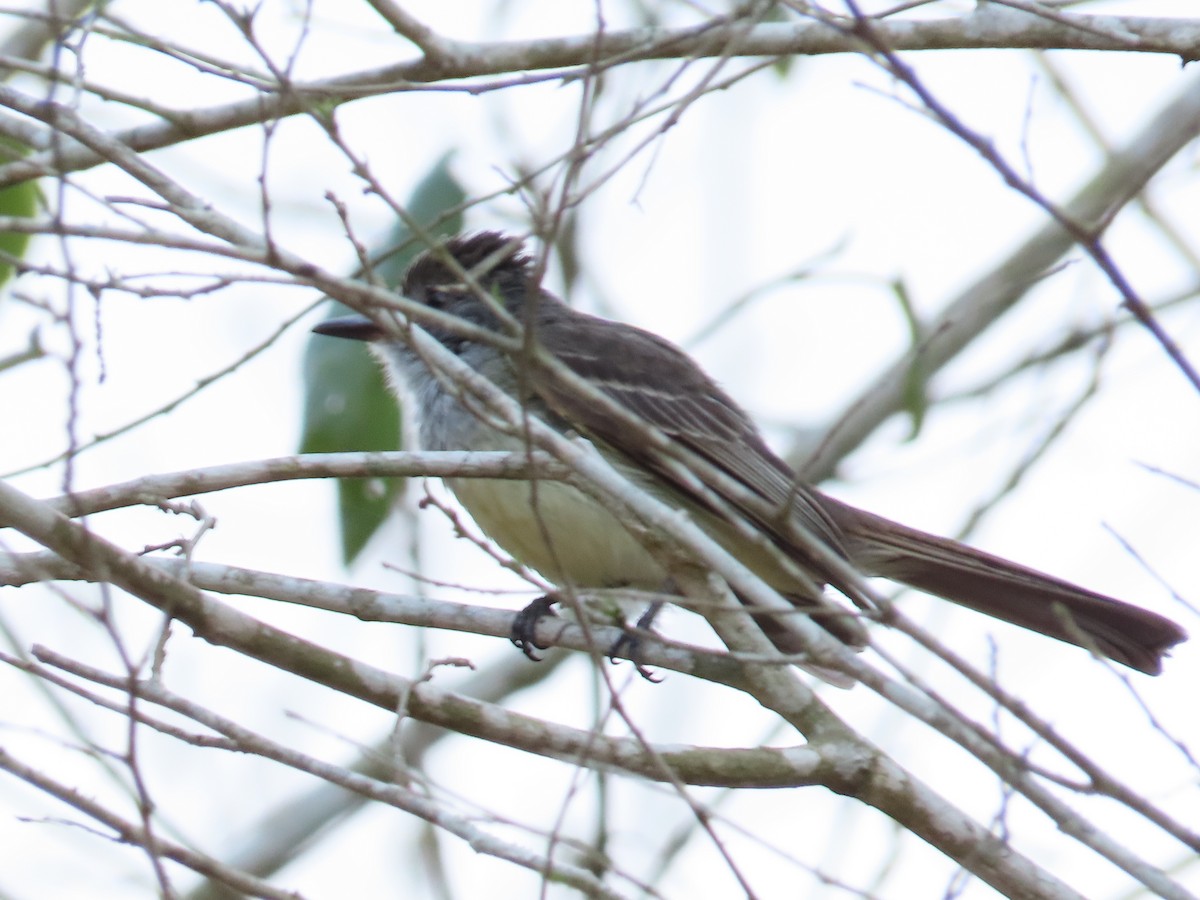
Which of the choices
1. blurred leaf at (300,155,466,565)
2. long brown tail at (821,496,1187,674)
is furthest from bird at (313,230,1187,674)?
blurred leaf at (300,155,466,565)

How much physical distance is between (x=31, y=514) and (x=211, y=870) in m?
0.87

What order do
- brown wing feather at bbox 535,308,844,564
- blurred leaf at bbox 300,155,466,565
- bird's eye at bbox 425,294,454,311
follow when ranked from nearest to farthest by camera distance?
blurred leaf at bbox 300,155,466,565 → brown wing feather at bbox 535,308,844,564 → bird's eye at bbox 425,294,454,311

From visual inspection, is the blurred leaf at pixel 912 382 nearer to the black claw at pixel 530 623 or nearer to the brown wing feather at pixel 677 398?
the brown wing feather at pixel 677 398

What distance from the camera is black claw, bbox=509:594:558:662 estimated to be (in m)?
4.91

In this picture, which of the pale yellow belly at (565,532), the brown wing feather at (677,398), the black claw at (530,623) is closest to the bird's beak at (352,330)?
the brown wing feather at (677,398)

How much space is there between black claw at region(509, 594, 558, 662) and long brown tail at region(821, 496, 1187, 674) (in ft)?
3.81

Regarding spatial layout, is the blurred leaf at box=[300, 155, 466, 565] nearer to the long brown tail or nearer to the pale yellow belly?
the pale yellow belly

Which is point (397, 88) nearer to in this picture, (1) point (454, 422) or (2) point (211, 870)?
(1) point (454, 422)

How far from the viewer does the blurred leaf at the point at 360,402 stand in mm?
5375

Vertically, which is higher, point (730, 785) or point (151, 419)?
point (151, 419)

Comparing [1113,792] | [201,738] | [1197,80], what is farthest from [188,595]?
[1197,80]

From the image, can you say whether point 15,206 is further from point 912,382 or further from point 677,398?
point 912,382

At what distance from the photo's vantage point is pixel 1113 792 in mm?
2789

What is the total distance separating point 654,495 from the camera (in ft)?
17.6
